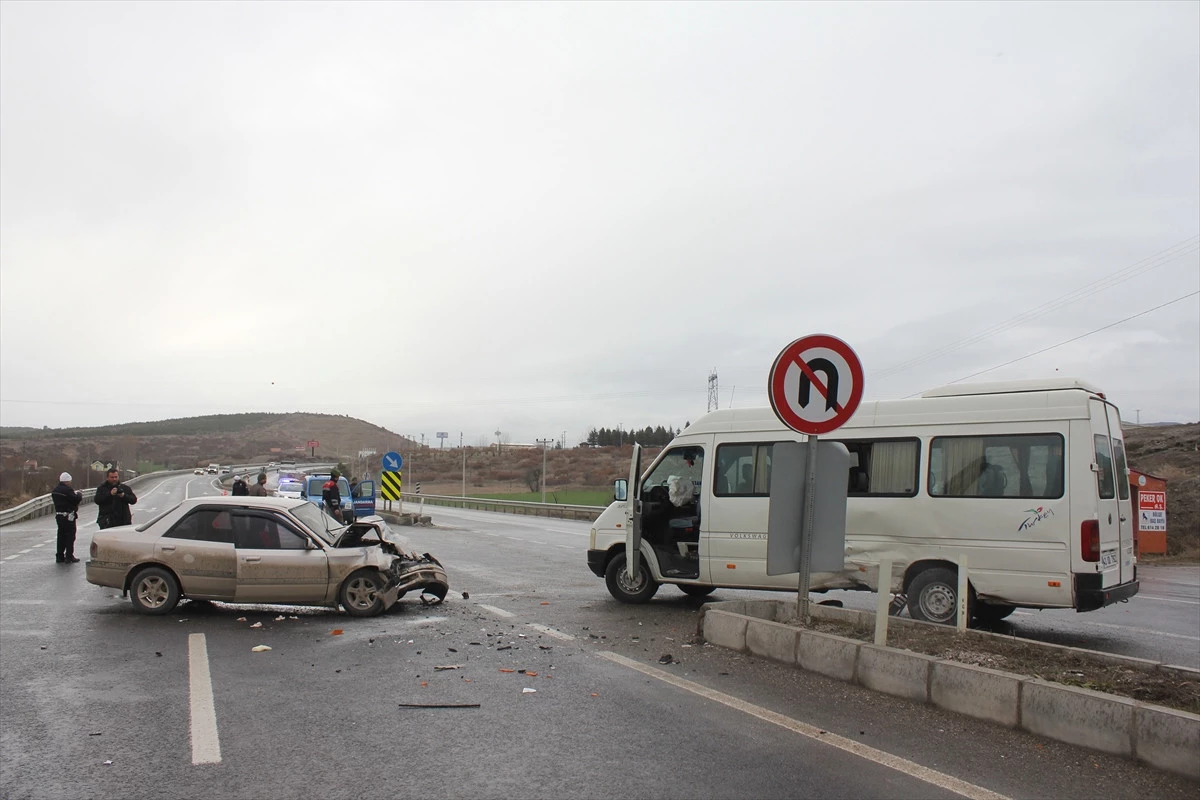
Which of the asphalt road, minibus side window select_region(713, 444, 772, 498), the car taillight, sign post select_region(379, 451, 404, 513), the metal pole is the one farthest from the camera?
sign post select_region(379, 451, 404, 513)

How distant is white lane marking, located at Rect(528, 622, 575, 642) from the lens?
9055 mm

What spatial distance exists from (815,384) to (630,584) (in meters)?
5.28

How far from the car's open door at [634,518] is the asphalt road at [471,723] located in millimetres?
1294

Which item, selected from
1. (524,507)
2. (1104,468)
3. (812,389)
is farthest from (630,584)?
(524,507)

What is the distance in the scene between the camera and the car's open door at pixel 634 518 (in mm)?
11156

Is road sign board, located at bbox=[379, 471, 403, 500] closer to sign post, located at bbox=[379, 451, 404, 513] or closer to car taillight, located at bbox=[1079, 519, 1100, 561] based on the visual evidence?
sign post, located at bbox=[379, 451, 404, 513]

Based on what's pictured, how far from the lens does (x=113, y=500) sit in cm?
1706

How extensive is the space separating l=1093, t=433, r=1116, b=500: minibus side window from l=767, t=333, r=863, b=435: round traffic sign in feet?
11.2

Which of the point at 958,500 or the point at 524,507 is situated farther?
the point at 524,507

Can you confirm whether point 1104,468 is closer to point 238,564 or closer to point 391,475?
point 238,564

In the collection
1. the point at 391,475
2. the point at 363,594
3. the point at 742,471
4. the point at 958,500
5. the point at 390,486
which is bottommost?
the point at 363,594

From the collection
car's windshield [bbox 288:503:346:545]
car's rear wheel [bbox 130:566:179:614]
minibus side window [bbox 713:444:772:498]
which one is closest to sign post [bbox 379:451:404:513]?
car's windshield [bbox 288:503:346:545]

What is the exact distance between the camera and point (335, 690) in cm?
682

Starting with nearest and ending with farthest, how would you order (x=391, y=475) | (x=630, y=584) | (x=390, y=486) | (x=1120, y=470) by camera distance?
1. (x=1120, y=470)
2. (x=630, y=584)
3. (x=390, y=486)
4. (x=391, y=475)
